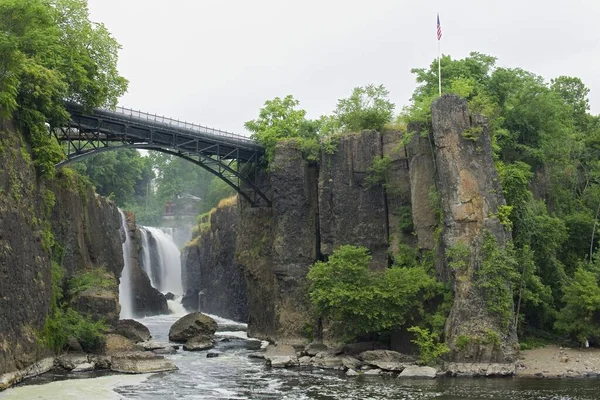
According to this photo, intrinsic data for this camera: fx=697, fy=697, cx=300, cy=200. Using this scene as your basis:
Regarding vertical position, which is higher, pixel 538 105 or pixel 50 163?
pixel 538 105

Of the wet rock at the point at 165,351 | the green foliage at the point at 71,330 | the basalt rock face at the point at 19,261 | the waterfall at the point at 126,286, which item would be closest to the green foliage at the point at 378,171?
the wet rock at the point at 165,351

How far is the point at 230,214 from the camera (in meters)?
72.6

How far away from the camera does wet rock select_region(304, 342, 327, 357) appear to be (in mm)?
44381

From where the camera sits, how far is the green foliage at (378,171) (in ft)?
163

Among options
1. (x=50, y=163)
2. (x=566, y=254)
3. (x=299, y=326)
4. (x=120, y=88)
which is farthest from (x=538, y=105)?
(x=50, y=163)

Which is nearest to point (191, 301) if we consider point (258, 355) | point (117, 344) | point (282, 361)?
point (258, 355)

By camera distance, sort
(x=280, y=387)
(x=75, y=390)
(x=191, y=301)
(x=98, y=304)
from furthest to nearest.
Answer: (x=191, y=301) → (x=98, y=304) → (x=280, y=387) → (x=75, y=390)

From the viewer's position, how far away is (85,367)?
37781 mm

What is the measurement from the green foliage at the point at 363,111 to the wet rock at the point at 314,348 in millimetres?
16615

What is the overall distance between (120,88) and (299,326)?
21771 millimetres

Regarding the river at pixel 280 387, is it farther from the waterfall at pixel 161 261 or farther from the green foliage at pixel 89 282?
the waterfall at pixel 161 261

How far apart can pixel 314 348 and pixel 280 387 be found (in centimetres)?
1183

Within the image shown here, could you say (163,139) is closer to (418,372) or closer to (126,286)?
(126,286)

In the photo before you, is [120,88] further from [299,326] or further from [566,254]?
[566,254]
